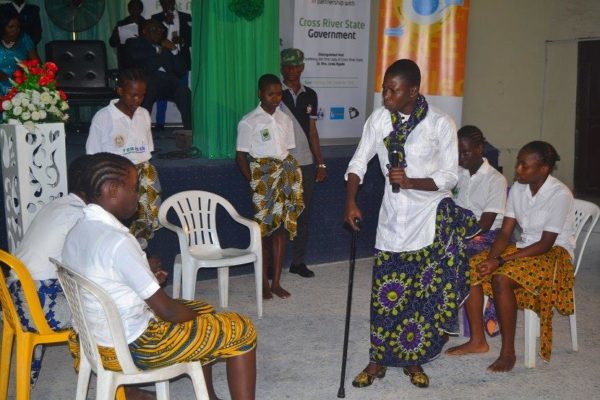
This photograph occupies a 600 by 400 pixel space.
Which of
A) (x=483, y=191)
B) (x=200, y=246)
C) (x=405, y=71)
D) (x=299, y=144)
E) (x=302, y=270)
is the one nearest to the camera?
(x=405, y=71)

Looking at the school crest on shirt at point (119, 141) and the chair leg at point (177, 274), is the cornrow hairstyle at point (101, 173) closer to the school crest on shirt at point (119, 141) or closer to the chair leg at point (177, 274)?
the school crest on shirt at point (119, 141)

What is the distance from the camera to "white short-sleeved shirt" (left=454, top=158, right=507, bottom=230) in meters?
4.42

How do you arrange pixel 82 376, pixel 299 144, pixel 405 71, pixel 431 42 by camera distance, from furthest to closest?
pixel 431 42
pixel 299 144
pixel 405 71
pixel 82 376

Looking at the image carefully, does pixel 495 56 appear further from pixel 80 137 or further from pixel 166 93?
pixel 80 137

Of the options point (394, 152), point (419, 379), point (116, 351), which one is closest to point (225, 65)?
point (394, 152)

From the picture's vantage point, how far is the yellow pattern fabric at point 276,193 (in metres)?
5.25

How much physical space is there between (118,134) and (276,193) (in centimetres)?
121

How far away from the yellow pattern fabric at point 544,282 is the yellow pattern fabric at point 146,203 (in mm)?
2144

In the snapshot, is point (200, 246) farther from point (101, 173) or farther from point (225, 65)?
point (101, 173)

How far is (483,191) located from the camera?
4539mm

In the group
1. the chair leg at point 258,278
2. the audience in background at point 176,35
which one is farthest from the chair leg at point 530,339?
the audience in background at point 176,35

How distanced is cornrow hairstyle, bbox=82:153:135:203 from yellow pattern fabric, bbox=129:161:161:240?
2.10 metres

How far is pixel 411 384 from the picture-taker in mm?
3881

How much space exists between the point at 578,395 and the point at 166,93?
5.10m
